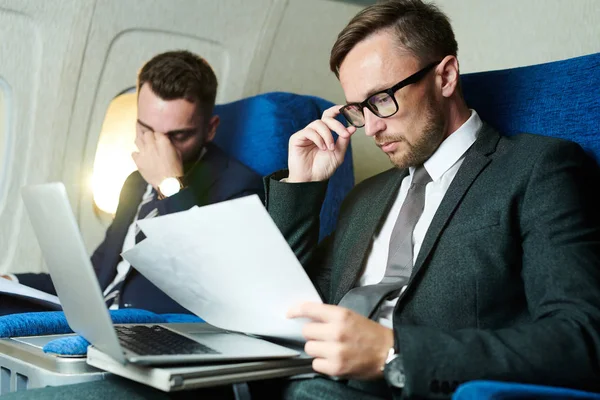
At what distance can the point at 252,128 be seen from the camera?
7.86 feet

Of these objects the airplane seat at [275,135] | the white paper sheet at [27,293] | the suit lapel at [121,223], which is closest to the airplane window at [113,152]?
the suit lapel at [121,223]

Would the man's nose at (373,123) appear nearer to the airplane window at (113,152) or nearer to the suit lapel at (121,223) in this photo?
the suit lapel at (121,223)

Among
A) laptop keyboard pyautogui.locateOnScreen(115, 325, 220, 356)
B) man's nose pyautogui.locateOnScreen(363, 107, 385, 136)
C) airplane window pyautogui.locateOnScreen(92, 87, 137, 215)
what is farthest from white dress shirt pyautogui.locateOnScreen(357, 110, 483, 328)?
airplane window pyautogui.locateOnScreen(92, 87, 137, 215)

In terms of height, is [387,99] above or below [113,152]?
below

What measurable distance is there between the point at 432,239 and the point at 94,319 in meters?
0.62

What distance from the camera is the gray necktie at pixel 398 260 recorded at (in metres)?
1.36

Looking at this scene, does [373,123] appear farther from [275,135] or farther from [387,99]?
[275,135]

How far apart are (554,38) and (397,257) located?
1014mm

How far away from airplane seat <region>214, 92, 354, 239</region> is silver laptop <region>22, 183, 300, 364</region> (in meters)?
1.08

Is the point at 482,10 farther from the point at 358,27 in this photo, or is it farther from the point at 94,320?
the point at 94,320

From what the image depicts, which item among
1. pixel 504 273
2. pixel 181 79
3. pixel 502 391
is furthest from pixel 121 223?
pixel 502 391

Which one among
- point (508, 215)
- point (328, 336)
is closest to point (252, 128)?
point (508, 215)

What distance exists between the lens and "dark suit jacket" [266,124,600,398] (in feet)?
3.26

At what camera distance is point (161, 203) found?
2.17 metres
